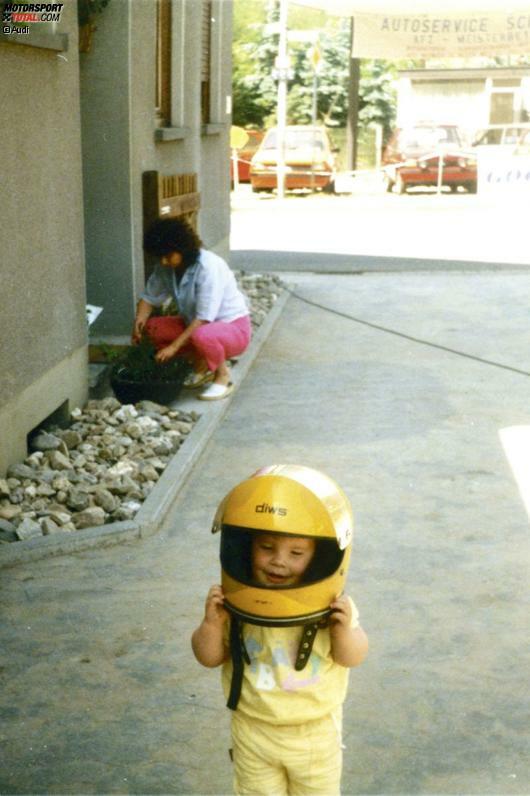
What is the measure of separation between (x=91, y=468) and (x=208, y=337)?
187 centimetres

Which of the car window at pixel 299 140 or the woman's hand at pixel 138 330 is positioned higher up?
the car window at pixel 299 140

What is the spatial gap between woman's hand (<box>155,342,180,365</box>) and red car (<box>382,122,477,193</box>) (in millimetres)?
22609

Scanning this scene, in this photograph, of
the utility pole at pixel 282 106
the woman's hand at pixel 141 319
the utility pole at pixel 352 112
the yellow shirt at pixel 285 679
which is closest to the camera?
the yellow shirt at pixel 285 679

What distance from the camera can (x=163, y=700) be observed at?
3787 millimetres

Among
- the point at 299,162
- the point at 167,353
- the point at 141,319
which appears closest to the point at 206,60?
the point at 141,319

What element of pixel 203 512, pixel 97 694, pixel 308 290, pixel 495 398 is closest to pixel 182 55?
pixel 308 290

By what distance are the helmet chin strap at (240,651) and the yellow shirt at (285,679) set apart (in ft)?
0.07

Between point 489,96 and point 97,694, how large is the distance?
36.2 meters

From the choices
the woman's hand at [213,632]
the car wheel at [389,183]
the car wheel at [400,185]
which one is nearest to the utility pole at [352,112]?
the car wheel at [389,183]

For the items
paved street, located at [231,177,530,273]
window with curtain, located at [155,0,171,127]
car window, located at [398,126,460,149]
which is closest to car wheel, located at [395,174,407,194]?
paved street, located at [231,177,530,273]

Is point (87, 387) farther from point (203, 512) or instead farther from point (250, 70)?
point (250, 70)

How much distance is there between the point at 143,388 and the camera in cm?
737

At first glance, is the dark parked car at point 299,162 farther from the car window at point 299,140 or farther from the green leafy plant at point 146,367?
the green leafy plant at point 146,367

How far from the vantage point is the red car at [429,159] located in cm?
2914
